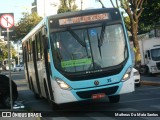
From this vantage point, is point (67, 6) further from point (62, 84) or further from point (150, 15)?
point (62, 84)

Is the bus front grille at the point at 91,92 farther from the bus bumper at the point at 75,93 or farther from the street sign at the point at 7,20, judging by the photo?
the street sign at the point at 7,20

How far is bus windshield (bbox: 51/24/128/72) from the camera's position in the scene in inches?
536

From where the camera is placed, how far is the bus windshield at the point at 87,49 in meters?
13.6

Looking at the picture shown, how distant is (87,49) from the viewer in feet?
45.1

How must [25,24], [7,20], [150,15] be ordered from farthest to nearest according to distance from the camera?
1. [25,24]
2. [150,15]
3. [7,20]

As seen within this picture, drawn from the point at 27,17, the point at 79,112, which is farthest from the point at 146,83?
the point at 27,17

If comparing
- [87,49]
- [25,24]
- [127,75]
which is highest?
[25,24]

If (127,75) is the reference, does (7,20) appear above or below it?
above

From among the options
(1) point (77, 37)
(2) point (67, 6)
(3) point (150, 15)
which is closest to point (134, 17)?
(3) point (150, 15)

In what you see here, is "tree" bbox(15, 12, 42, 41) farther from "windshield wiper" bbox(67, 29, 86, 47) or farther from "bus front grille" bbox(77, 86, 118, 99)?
"bus front grille" bbox(77, 86, 118, 99)

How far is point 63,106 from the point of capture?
1698 cm

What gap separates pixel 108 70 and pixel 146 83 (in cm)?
1204

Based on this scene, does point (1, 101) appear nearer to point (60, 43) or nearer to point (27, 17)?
point (60, 43)

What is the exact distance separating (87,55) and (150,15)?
43202 mm
